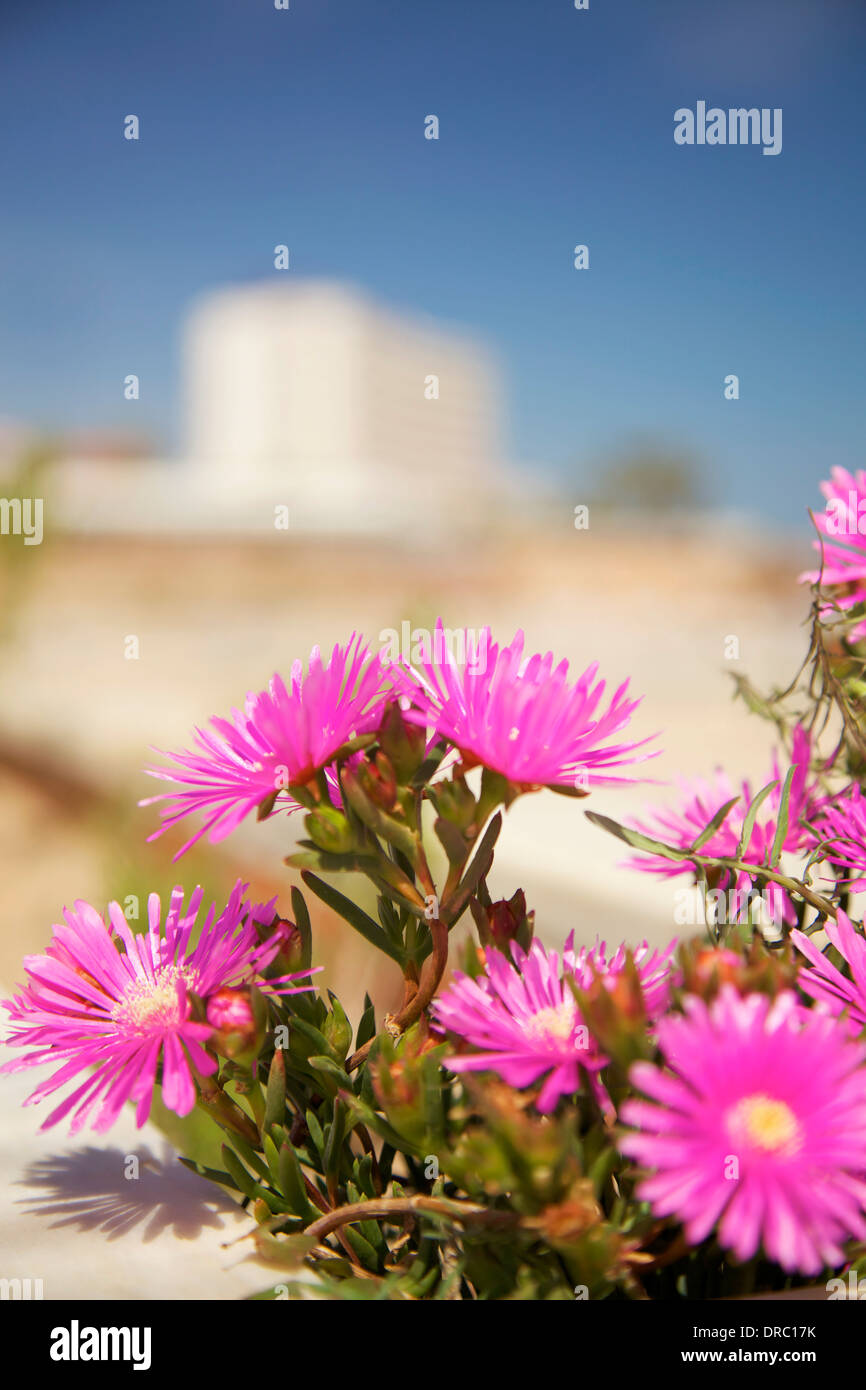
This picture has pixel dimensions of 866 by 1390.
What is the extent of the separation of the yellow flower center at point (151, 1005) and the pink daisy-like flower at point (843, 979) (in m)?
0.15

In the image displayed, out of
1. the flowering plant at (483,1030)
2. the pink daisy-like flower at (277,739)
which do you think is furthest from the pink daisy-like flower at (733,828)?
the pink daisy-like flower at (277,739)

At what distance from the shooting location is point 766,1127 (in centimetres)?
19

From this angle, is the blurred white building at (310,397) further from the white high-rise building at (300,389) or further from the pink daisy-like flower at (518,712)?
the pink daisy-like flower at (518,712)

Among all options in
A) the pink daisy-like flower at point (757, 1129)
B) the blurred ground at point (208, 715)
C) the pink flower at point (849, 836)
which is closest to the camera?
the pink daisy-like flower at point (757, 1129)

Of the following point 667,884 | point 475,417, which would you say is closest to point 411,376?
point 475,417

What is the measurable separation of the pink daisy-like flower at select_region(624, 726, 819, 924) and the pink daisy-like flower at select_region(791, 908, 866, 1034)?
0.14 feet

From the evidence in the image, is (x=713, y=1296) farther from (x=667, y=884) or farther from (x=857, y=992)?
(x=667, y=884)

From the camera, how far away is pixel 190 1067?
266mm

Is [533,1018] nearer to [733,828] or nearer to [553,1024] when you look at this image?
[553,1024]

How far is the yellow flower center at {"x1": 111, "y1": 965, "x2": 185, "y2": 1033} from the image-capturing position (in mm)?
271

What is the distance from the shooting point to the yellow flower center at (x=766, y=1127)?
0.19 metres

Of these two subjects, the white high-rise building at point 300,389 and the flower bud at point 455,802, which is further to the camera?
the white high-rise building at point 300,389

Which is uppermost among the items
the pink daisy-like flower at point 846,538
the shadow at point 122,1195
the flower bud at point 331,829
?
the pink daisy-like flower at point 846,538
